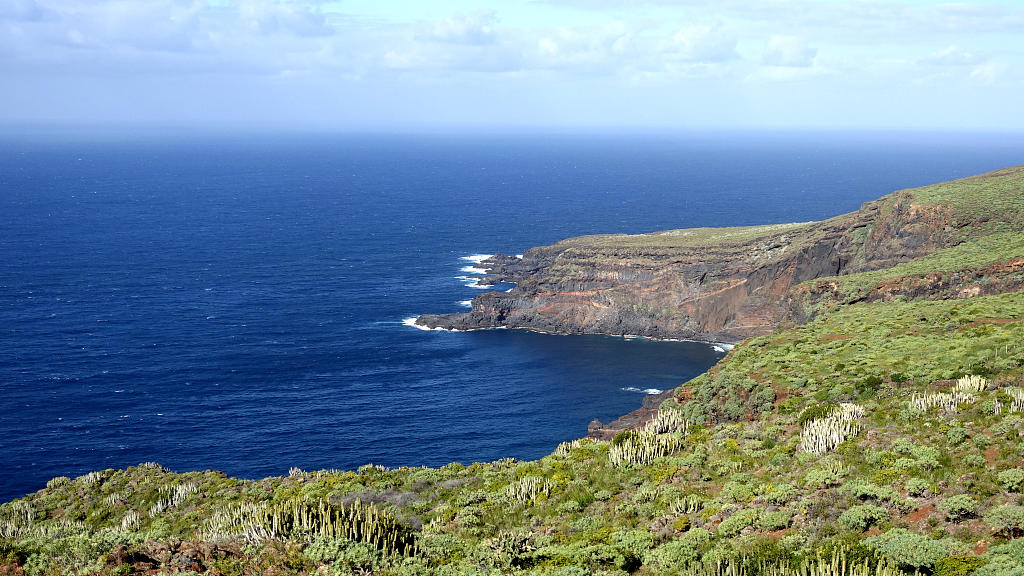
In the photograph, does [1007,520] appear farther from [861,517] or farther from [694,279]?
[694,279]

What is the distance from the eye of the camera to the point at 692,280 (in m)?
116

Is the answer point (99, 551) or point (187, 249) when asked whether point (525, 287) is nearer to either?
point (187, 249)

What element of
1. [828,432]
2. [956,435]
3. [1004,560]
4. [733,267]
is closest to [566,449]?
[828,432]

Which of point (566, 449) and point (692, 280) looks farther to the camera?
point (692, 280)

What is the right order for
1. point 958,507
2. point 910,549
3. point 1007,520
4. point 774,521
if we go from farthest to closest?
point 774,521 → point 958,507 → point 1007,520 → point 910,549

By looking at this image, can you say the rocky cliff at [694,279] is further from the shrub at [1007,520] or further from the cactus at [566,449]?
the shrub at [1007,520]

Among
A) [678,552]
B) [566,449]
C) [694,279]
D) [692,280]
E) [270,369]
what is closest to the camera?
[678,552]

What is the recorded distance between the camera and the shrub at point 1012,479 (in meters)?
25.2

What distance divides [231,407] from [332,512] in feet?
210

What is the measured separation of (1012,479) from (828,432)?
841 centimetres

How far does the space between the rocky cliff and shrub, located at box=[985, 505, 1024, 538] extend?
78.9m

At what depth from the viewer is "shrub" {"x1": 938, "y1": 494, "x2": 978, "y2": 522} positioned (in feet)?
78.9

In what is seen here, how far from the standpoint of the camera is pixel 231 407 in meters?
86.0

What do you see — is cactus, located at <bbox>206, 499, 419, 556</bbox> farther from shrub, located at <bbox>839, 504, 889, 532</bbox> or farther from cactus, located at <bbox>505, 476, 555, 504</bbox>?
shrub, located at <bbox>839, 504, 889, 532</bbox>
